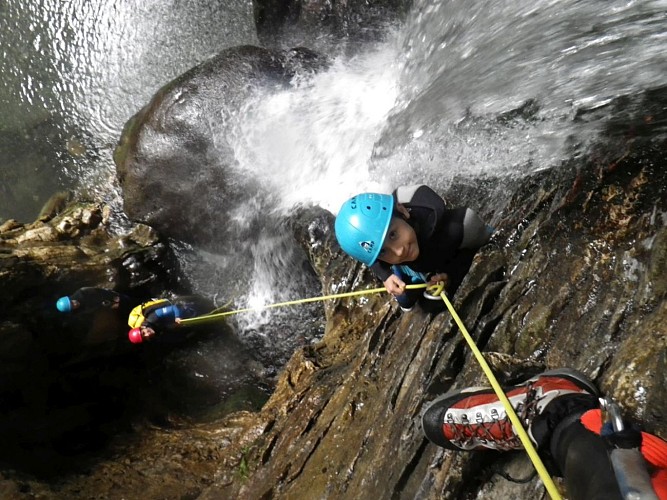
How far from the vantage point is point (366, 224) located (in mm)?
2734

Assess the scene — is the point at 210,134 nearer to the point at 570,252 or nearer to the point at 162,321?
the point at 162,321

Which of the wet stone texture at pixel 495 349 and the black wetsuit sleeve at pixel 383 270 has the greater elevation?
the black wetsuit sleeve at pixel 383 270

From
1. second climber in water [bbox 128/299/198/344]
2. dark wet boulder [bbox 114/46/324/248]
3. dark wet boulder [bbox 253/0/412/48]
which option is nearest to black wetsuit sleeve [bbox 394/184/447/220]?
dark wet boulder [bbox 114/46/324/248]

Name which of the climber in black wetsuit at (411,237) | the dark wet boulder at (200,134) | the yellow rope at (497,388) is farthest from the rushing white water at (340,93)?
the yellow rope at (497,388)

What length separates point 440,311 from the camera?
3.55m

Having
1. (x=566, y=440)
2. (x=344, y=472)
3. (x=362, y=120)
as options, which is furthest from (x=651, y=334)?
(x=362, y=120)

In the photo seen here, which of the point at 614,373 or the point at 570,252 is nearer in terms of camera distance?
the point at 614,373

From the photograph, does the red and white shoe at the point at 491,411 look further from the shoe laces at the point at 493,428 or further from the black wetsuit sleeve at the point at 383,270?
the black wetsuit sleeve at the point at 383,270

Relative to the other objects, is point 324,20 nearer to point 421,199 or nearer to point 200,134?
point 200,134

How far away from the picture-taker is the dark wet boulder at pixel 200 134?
6.10 metres

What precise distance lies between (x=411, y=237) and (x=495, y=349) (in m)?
0.92

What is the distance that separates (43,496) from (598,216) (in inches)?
196

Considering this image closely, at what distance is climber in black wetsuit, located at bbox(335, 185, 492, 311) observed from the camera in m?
2.77

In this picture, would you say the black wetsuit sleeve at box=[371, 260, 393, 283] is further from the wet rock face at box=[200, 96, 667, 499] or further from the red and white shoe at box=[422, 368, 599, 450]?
the red and white shoe at box=[422, 368, 599, 450]
